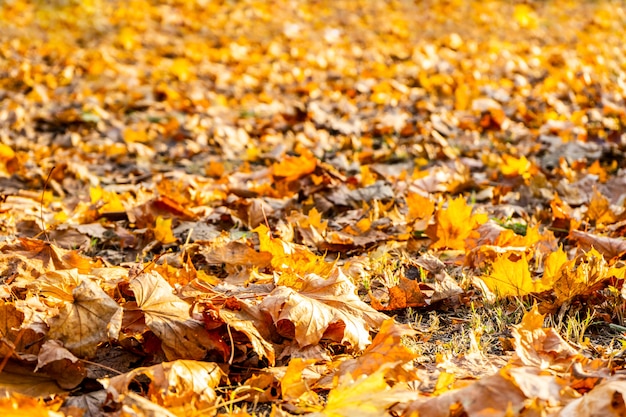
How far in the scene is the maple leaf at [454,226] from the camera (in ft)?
7.59

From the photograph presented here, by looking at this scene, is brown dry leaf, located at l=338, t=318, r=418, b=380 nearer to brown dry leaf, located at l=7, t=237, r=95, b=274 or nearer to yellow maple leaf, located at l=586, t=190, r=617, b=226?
brown dry leaf, located at l=7, t=237, r=95, b=274

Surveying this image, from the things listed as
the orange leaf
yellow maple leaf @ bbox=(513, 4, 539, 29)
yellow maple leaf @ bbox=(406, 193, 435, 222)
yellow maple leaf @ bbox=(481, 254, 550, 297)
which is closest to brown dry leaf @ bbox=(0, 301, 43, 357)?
yellow maple leaf @ bbox=(481, 254, 550, 297)

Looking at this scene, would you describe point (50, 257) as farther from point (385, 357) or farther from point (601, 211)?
point (601, 211)

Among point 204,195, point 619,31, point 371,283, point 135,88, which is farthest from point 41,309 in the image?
point 619,31

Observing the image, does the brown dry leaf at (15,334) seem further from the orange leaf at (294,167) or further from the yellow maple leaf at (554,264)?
the orange leaf at (294,167)

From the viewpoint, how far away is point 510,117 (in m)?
5.16

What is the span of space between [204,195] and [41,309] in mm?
1606

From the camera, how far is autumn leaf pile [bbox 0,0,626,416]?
137 centimetres

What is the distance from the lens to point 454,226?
2.35 metres

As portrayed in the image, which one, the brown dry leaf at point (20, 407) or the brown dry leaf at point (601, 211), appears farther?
the brown dry leaf at point (601, 211)

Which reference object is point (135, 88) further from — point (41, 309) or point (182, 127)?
point (41, 309)

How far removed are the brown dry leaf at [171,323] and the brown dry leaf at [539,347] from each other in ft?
2.21

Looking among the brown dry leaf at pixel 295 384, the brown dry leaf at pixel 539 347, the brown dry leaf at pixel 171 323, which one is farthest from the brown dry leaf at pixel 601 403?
the brown dry leaf at pixel 171 323

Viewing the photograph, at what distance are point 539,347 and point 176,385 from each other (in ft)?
2.69
